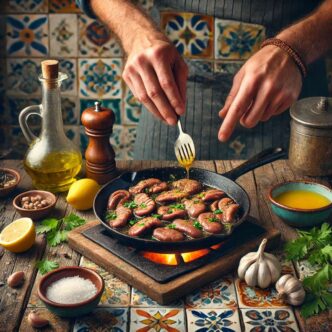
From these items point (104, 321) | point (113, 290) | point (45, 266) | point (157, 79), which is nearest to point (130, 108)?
point (157, 79)

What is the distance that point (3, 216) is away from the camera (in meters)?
2.19

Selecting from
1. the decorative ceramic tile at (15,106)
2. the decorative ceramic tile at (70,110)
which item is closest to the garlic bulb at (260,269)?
the decorative ceramic tile at (70,110)

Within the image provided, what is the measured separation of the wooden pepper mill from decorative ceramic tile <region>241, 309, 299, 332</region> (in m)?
0.90

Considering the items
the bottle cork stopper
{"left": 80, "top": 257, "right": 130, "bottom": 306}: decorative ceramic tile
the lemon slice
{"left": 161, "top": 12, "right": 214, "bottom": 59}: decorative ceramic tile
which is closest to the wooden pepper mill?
the bottle cork stopper

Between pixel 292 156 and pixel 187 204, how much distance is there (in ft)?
1.97

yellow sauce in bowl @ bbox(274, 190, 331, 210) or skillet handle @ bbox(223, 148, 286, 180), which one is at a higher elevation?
skillet handle @ bbox(223, 148, 286, 180)

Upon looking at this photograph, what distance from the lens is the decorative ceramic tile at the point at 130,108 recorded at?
350 cm

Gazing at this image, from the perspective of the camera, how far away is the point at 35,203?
7.18 ft

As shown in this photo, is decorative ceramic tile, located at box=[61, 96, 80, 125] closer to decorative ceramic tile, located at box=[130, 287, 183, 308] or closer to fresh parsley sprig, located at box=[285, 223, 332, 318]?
fresh parsley sprig, located at box=[285, 223, 332, 318]

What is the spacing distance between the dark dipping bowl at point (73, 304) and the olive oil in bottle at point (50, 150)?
1.95 ft

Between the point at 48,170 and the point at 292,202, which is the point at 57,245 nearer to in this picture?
the point at 48,170

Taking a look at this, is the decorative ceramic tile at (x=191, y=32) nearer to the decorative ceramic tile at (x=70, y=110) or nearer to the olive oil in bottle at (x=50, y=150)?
the decorative ceramic tile at (x=70, y=110)

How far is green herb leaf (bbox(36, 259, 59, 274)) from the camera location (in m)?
1.87

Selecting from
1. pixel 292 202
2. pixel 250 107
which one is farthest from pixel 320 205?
pixel 250 107
